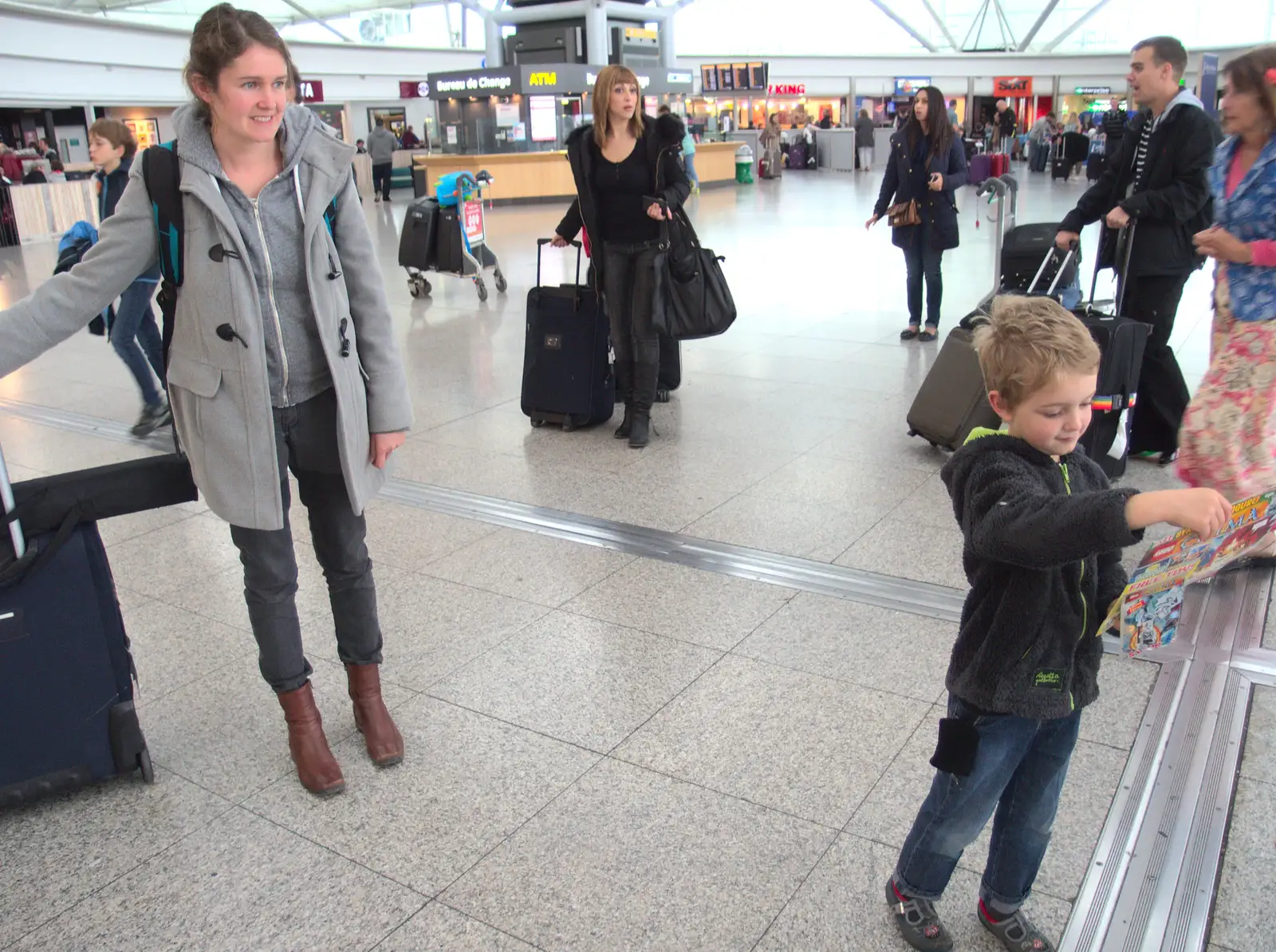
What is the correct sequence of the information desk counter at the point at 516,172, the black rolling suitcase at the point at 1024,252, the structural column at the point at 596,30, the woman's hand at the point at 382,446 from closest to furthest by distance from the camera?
the woman's hand at the point at 382,446, the black rolling suitcase at the point at 1024,252, the information desk counter at the point at 516,172, the structural column at the point at 596,30

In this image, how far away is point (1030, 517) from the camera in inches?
59.9

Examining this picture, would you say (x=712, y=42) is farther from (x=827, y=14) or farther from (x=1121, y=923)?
(x=1121, y=923)

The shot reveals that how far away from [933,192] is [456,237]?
456 centimetres

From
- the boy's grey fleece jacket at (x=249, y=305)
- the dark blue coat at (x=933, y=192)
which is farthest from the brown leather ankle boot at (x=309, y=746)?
the dark blue coat at (x=933, y=192)

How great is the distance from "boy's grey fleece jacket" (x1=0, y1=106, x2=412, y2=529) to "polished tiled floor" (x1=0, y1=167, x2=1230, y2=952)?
29.8 inches

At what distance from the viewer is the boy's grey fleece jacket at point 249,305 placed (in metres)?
2.22

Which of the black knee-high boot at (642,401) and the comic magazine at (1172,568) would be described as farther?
the black knee-high boot at (642,401)

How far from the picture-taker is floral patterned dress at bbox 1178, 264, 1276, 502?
337 cm

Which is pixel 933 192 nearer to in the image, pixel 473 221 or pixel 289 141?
pixel 473 221

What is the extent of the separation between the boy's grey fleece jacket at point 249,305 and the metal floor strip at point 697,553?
65.9 inches

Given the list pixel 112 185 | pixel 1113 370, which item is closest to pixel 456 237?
pixel 112 185

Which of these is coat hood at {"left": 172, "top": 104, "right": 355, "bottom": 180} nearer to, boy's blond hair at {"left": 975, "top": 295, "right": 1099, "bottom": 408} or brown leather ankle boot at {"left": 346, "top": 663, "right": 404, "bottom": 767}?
brown leather ankle boot at {"left": 346, "top": 663, "right": 404, "bottom": 767}

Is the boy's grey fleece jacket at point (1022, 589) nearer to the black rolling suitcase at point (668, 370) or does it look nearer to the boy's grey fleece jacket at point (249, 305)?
the boy's grey fleece jacket at point (249, 305)

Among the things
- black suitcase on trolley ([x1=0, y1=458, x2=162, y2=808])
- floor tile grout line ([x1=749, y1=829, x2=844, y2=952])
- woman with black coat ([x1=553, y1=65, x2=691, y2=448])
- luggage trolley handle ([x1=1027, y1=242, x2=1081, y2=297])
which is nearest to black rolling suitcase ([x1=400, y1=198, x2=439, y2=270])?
woman with black coat ([x1=553, y1=65, x2=691, y2=448])
